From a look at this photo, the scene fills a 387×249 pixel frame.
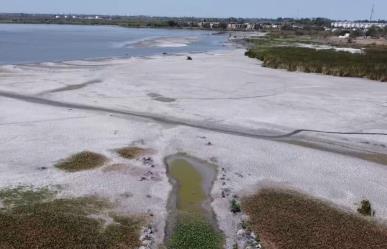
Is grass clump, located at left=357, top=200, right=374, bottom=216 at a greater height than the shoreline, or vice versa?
grass clump, located at left=357, top=200, right=374, bottom=216

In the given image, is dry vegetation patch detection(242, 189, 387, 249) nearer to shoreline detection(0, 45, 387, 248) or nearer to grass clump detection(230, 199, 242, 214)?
grass clump detection(230, 199, 242, 214)

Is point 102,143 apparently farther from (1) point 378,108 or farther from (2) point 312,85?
(2) point 312,85

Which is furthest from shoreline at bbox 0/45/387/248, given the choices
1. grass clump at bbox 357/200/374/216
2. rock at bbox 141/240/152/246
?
rock at bbox 141/240/152/246

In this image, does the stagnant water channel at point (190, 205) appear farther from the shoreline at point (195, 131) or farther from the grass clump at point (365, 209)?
the grass clump at point (365, 209)

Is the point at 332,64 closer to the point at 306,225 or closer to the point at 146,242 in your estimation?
the point at 306,225

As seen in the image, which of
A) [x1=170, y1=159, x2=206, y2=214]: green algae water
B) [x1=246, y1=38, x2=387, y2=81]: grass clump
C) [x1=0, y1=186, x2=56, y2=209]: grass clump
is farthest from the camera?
[x1=246, y1=38, x2=387, y2=81]: grass clump

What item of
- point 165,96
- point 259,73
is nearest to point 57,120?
point 165,96
